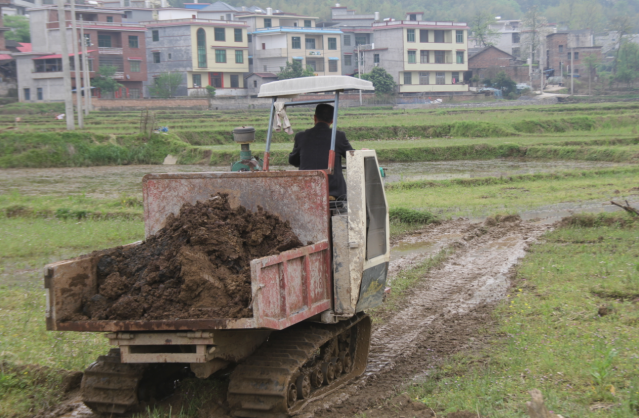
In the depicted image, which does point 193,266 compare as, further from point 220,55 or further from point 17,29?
point 17,29

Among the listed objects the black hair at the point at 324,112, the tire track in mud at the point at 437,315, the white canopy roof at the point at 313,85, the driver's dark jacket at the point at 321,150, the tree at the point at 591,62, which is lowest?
the tire track in mud at the point at 437,315

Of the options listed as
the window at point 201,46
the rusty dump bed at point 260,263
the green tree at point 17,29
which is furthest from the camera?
the green tree at point 17,29

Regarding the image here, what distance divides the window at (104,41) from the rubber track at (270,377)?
5849cm

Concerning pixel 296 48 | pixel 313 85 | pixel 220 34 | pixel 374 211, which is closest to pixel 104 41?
pixel 220 34

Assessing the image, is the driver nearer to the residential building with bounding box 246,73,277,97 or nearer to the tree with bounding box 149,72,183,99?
the tree with bounding box 149,72,183,99

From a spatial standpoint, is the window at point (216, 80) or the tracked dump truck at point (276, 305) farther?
the window at point (216, 80)

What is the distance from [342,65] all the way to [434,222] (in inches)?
2342

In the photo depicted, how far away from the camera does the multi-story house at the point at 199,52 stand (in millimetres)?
61750

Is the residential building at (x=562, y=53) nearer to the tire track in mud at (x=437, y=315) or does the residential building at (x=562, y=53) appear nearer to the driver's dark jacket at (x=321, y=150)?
the tire track in mud at (x=437, y=315)

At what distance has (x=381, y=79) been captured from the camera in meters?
64.4

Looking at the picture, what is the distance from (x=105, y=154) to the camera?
3016cm

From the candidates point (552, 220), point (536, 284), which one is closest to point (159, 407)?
point (536, 284)

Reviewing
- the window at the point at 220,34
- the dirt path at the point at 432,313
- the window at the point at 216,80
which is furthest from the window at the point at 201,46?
the dirt path at the point at 432,313

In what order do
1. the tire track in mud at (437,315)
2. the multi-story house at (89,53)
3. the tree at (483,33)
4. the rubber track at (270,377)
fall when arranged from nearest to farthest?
the rubber track at (270,377)
the tire track in mud at (437,315)
the multi-story house at (89,53)
the tree at (483,33)
